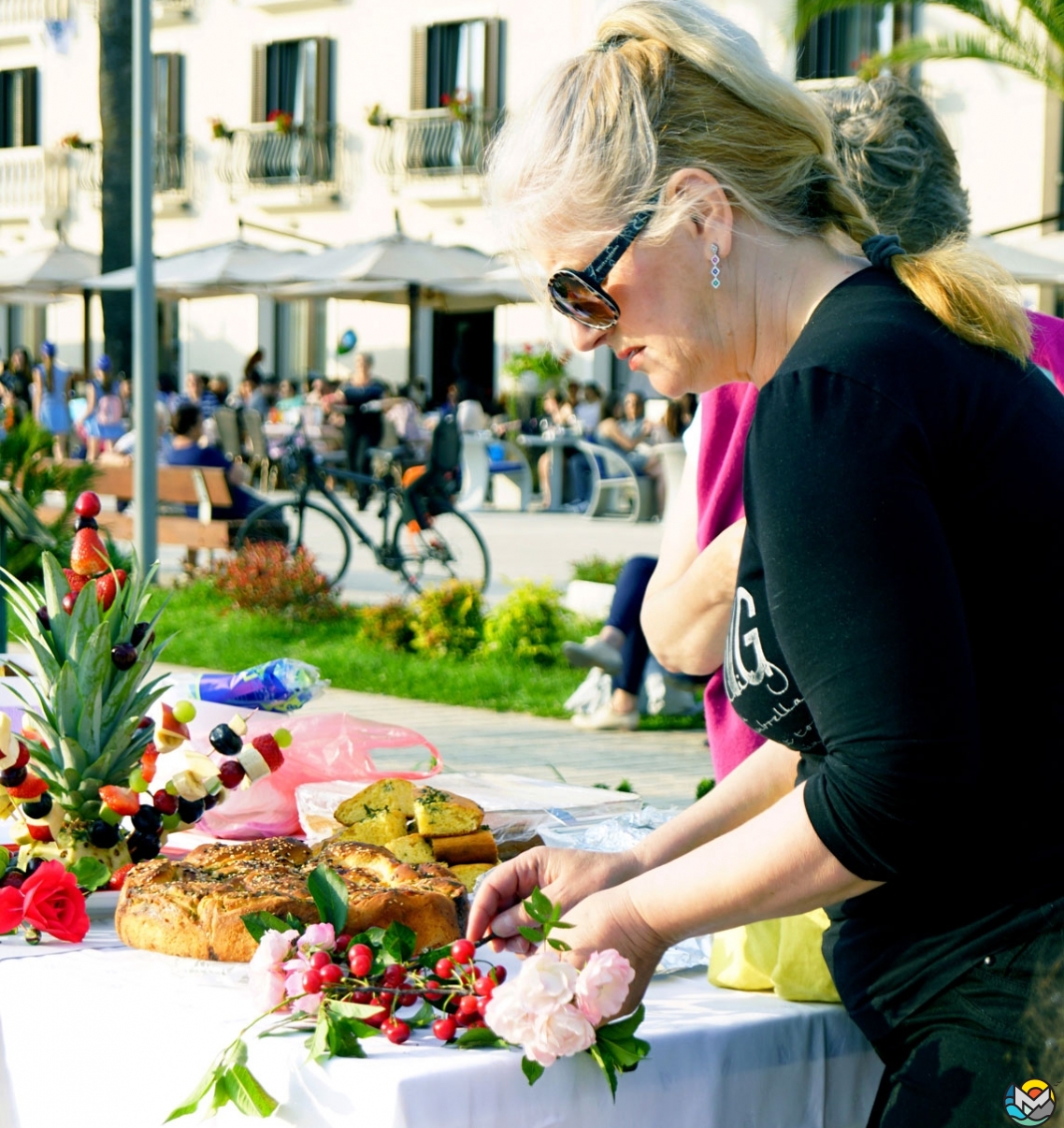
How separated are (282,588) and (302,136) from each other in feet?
66.7

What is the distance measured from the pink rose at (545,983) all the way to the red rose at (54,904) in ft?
2.36

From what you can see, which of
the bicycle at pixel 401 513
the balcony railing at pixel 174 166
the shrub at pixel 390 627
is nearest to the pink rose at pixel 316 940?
the shrub at pixel 390 627

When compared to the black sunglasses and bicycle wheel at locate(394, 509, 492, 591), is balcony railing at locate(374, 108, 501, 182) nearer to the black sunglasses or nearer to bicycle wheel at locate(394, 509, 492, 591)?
bicycle wheel at locate(394, 509, 492, 591)

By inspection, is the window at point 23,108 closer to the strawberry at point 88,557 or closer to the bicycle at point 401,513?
the bicycle at point 401,513

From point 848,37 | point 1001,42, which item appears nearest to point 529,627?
point 1001,42

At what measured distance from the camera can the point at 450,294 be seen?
23203mm

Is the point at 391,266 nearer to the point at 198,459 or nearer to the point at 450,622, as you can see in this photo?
the point at 198,459

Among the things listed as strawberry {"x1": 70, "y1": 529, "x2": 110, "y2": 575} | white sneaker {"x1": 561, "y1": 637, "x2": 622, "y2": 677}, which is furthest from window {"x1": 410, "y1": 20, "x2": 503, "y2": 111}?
strawberry {"x1": 70, "y1": 529, "x2": 110, "y2": 575}

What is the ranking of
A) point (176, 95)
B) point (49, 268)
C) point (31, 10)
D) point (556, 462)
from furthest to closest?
point (31, 10) → point (176, 95) → point (49, 268) → point (556, 462)

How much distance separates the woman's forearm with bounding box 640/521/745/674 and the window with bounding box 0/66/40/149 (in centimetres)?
3355

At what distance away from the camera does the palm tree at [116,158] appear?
20.9m

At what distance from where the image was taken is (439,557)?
11547 millimetres

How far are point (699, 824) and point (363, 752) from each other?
1.00 metres

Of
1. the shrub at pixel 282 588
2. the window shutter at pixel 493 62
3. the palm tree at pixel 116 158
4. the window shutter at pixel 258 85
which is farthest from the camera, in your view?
the window shutter at pixel 258 85
